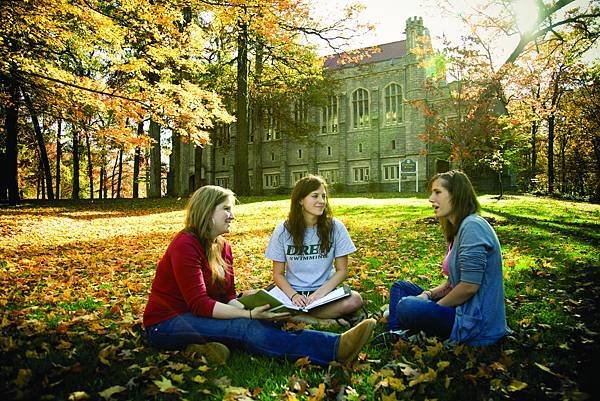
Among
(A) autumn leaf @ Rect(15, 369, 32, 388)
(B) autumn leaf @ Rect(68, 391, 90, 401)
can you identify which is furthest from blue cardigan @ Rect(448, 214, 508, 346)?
(A) autumn leaf @ Rect(15, 369, 32, 388)

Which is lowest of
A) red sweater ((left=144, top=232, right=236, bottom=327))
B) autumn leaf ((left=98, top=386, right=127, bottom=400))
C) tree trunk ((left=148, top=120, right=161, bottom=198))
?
autumn leaf ((left=98, top=386, right=127, bottom=400))

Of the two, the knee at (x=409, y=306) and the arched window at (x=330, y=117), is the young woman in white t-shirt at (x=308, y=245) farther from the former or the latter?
the arched window at (x=330, y=117)

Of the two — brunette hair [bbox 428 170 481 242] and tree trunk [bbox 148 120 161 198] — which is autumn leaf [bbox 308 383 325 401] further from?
tree trunk [bbox 148 120 161 198]

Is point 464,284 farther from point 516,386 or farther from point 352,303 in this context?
point 352,303

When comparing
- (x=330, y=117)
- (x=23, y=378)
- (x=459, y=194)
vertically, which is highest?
(x=330, y=117)

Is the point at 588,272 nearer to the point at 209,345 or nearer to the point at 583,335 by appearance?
the point at 583,335

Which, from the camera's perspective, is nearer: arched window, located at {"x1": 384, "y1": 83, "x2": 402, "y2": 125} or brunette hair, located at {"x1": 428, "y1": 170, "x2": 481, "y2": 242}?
brunette hair, located at {"x1": 428, "y1": 170, "x2": 481, "y2": 242}

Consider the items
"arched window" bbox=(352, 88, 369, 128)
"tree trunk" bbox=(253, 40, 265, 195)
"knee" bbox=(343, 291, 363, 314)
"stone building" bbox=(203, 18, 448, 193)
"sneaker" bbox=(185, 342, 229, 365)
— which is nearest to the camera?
"sneaker" bbox=(185, 342, 229, 365)

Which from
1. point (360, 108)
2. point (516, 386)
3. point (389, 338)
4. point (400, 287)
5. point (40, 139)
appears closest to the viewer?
point (516, 386)

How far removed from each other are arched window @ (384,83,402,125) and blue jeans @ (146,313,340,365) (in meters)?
30.8

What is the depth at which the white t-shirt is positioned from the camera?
3840mm

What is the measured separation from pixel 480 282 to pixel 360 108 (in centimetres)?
3212

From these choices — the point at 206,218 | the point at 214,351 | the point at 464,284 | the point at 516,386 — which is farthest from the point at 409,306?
the point at 206,218

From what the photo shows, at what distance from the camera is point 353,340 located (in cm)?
267
